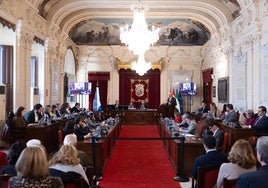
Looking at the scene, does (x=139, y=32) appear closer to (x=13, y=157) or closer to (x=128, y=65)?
(x=13, y=157)

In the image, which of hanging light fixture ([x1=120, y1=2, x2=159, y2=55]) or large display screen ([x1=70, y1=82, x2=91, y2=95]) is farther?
large display screen ([x1=70, y1=82, x2=91, y2=95])

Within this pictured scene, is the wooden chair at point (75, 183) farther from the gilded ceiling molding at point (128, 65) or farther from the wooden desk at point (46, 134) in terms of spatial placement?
the gilded ceiling molding at point (128, 65)

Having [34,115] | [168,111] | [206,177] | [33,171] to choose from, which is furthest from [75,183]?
[168,111]

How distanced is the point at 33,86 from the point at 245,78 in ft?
26.3

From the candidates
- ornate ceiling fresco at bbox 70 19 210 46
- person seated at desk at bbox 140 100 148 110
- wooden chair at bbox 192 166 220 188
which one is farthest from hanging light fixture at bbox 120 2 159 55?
person seated at desk at bbox 140 100 148 110

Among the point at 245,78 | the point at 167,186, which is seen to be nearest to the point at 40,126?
the point at 167,186

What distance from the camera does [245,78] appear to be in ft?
39.3

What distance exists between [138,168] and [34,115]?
416cm

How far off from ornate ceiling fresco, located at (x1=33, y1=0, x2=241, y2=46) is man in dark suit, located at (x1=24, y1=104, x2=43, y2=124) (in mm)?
3782

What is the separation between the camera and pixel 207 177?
3883mm

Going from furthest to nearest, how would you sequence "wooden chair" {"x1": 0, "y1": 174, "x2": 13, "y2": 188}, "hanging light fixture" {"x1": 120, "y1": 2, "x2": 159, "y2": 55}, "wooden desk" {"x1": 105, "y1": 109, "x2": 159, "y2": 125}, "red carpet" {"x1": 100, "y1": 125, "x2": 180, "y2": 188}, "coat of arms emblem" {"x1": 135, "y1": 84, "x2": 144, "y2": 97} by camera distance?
"coat of arms emblem" {"x1": 135, "y1": 84, "x2": 144, "y2": 97}, "wooden desk" {"x1": 105, "y1": 109, "x2": 159, "y2": 125}, "hanging light fixture" {"x1": 120, "y1": 2, "x2": 159, "y2": 55}, "red carpet" {"x1": 100, "y1": 125, "x2": 180, "y2": 188}, "wooden chair" {"x1": 0, "y1": 174, "x2": 13, "y2": 188}

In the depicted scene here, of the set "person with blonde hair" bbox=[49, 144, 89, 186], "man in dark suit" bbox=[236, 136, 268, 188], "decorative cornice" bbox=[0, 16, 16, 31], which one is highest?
"decorative cornice" bbox=[0, 16, 16, 31]

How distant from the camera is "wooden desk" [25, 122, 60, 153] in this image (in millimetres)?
8703

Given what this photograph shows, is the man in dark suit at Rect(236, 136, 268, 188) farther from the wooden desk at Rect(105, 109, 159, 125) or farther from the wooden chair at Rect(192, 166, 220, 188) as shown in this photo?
the wooden desk at Rect(105, 109, 159, 125)
